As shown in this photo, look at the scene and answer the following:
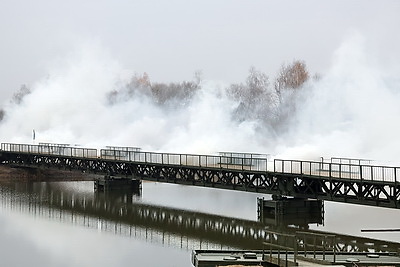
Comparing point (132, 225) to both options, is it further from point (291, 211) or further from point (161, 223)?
point (291, 211)

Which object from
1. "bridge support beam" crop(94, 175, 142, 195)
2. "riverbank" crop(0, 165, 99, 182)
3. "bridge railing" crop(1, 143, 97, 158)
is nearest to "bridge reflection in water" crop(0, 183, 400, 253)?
"bridge support beam" crop(94, 175, 142, 195)

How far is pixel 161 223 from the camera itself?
30.2m

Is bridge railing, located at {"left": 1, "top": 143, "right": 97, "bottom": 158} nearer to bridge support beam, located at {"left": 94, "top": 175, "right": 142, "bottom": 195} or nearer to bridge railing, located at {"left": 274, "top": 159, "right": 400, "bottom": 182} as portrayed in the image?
bridge support beam, located at {"left": 94, "top": 175, "right": 142, "bottom": 195}

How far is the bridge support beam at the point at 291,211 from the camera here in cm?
2989

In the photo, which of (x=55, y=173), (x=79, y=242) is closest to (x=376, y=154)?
(x=79, y=242)

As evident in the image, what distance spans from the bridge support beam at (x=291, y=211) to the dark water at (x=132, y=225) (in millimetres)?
703

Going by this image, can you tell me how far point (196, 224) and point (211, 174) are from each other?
4.55 metres

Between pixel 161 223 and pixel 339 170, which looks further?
pixel 161 223

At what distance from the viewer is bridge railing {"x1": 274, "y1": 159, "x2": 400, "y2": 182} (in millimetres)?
26781

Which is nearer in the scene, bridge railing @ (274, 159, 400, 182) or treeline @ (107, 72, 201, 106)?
bridge railing @ (274, 159, 400, 182)

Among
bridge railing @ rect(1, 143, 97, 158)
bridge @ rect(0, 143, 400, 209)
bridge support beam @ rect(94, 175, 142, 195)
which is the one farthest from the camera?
bridge railing @ rect(1, 143, 97, 158)

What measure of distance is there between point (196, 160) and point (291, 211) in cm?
748

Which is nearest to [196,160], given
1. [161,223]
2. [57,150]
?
[161,223]

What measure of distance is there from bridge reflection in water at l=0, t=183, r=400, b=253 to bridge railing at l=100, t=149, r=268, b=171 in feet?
8.76
